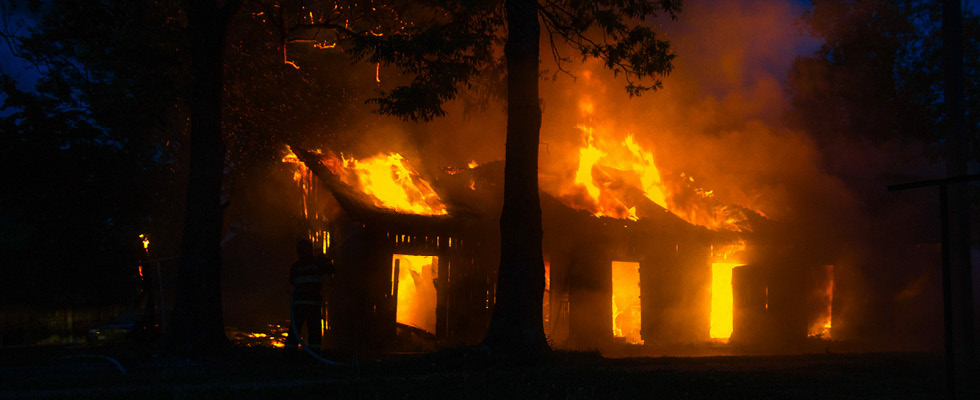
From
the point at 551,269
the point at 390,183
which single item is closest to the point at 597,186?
the point at 551,269

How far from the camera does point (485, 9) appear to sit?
555 inches

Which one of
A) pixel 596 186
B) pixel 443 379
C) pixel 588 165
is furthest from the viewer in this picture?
pixel 588 165

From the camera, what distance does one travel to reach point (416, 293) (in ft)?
74.7

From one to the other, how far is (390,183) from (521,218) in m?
7.59

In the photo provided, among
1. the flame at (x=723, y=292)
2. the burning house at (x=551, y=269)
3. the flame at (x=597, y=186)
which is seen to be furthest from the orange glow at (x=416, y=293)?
the flame at (x=723, y=292)

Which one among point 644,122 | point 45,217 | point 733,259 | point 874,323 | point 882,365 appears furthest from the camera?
point 644,122

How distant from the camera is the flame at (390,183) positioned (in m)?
17.7

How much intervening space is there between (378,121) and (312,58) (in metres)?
3.68

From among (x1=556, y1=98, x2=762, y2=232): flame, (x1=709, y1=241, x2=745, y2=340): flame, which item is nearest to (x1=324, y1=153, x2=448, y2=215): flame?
(x1=556, y1=98, x2=762, y2=232): flame

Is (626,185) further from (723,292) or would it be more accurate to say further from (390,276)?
(390,276)

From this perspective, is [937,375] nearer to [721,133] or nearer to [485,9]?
[485,9]

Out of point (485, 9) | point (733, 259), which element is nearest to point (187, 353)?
point (485, 9)

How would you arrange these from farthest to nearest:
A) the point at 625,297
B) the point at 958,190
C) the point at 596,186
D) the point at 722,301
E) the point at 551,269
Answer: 1. the point at 625,297
2. the point at 722,301
3. the point at 596,186
4. the point at 551,269
5. the point at 958,190

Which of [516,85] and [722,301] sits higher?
[516,85]
